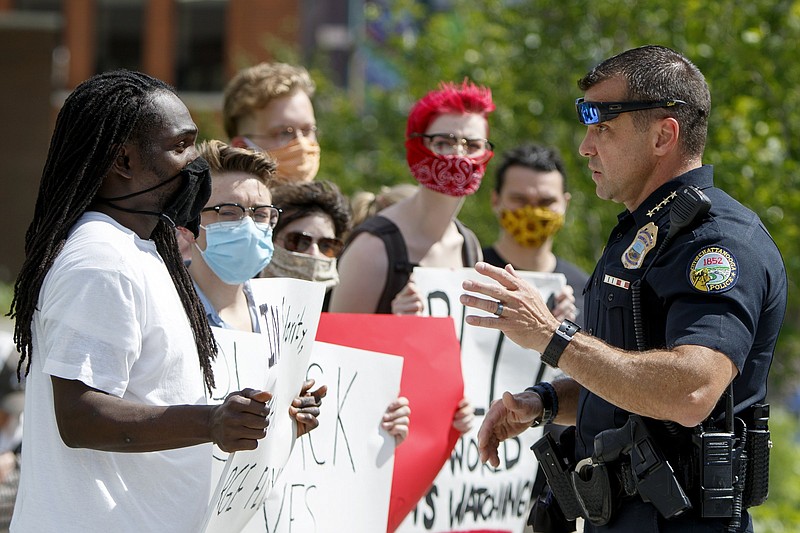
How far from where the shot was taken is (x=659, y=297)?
2.83 meters

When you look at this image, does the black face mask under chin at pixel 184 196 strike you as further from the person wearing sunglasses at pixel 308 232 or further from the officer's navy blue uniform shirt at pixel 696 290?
the person wearing sunglasses at pixel 308 232

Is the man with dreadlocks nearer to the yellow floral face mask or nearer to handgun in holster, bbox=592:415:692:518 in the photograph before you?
handgun in holster, bbox=592:415:692:518

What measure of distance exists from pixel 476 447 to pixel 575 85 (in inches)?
181

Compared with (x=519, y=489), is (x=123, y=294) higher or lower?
higher

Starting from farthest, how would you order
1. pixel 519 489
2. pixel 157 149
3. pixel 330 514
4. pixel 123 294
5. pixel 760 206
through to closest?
pixel 760 206, pixel 519 489, pixel 330 514, pixel 157 149, pixel 123 294

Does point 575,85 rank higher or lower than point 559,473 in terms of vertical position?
higher

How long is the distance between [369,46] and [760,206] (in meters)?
7.29

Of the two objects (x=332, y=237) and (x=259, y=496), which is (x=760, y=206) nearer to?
(x=332, y=237)

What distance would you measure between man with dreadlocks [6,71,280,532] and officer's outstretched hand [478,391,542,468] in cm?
96

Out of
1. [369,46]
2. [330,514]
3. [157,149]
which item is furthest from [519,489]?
[369,46]

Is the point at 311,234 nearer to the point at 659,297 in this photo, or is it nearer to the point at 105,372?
the point at 659,297

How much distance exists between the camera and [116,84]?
2719 millimetres

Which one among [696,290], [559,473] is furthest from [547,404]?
[696,290]

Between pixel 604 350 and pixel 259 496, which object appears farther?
pixel 259 496
